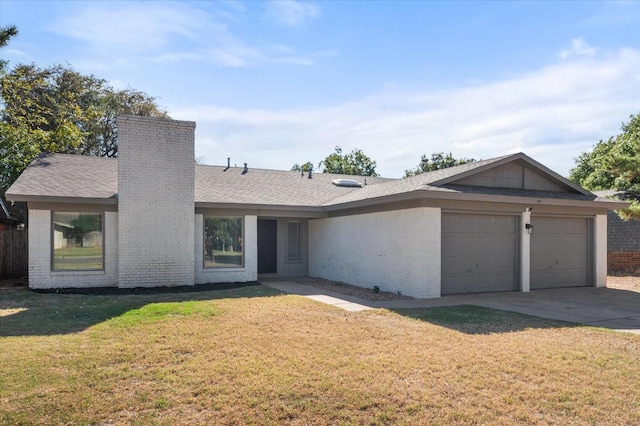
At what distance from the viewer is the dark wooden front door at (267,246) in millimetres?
17891

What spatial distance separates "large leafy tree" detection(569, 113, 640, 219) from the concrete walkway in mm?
6126

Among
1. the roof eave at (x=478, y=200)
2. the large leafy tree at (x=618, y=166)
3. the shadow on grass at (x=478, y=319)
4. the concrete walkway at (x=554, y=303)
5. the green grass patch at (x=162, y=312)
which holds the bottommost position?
the concrete walkway at (x=554, y=303)

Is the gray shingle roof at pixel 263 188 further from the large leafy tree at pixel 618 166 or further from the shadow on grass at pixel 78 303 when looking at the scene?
the large leafy tree at pixel 618 166

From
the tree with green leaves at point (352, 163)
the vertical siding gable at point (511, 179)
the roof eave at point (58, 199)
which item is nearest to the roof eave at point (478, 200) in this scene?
the vertical siding gable at point (511, 179)

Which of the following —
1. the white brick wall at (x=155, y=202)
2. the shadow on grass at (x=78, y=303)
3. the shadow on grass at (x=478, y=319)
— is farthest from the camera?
the white brick wall at (x=155, y=202)

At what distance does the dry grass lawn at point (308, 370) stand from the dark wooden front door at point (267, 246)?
861 cm

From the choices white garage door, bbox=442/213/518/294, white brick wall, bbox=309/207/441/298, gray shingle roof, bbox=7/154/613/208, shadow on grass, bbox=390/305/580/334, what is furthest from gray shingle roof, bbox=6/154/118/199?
white garage door, bbox=442/213/518/294

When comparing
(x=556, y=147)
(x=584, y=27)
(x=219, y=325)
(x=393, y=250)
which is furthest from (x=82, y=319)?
(x=556, y=147)

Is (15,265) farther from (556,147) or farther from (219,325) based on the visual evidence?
(556,147)

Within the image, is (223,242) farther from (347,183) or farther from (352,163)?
(352,163)

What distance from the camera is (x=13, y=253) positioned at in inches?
632

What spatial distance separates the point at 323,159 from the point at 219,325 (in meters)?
46.9

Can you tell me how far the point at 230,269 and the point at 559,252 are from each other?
10164mm

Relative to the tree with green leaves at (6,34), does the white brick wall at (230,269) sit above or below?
below
